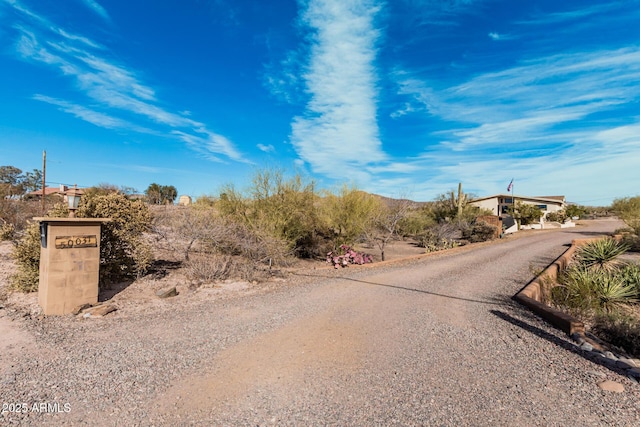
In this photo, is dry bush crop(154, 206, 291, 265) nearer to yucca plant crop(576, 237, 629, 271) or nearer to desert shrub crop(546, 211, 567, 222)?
yucca plant crop(576, 237, 629, 271)

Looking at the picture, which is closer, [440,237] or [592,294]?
[592,294]

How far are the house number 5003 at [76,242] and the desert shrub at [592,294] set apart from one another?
10.2m

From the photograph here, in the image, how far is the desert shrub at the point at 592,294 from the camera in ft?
24.3

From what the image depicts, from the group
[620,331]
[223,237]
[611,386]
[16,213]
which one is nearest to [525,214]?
[620,331]

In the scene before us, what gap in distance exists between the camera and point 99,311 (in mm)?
6340

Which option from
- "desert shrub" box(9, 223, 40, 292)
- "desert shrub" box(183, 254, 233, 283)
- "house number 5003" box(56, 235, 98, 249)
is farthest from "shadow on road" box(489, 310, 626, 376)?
"desert shrub" box(9, 223, 40, 292)

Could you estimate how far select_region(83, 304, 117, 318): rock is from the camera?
6.26 meters

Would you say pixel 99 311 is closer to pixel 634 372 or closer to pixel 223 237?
pixel 223 237

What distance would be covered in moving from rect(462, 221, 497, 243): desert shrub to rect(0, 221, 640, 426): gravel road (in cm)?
1553

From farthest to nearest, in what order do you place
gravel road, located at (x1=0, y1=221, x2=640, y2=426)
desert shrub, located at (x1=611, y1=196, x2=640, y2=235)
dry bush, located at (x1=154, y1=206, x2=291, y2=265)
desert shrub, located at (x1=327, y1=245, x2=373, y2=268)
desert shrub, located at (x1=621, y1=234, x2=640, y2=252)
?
desert shrub, located at (x1=611, y1=196, x2=640, y2=235), desert shrub, located at (x1=621, y1=234, x2=640, y2=252), desert shrub, located at (x1=327, y1=245, x2=373, y2=268), dry bush, located at (x1=154, y1=206, x2=291, y2=265), gravel road, located at (x1=0, y1=221, x2=640, y2=426)

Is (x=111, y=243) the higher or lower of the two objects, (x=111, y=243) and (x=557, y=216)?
the lower

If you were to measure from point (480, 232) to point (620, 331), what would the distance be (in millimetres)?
16804

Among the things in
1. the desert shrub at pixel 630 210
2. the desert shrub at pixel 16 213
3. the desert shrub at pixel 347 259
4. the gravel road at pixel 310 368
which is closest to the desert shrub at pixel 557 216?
the desert shrub at pixel 630 210

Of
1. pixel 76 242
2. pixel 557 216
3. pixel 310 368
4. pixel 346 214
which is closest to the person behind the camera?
pixel 310 368
